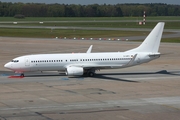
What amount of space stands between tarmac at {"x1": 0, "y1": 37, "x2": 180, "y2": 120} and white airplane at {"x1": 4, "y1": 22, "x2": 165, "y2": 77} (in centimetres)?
125

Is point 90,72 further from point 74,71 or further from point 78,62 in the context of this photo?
point 74,71

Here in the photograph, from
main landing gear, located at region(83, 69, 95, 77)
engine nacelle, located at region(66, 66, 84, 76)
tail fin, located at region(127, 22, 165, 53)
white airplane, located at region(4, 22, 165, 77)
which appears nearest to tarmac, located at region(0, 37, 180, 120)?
engine nacelle, located at region(66, 66, 84, 76)

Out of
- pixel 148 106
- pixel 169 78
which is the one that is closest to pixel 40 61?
pixel 169 78

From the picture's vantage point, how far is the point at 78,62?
57438 mm

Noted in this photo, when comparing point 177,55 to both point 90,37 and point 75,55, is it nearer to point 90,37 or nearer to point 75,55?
point 75,55

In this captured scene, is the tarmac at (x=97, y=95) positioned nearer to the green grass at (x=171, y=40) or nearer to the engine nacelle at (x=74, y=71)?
the engine nacelle at (x=74, y=71)

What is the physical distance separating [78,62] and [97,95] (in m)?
13.1

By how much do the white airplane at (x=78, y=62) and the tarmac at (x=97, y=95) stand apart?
125 centimetres

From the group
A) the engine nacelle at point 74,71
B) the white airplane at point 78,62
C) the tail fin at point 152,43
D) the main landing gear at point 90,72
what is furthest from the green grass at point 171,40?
the engine nacelle at point 74,71

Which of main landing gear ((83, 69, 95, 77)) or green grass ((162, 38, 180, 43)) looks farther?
green grass ((162, 38, 180, 43))

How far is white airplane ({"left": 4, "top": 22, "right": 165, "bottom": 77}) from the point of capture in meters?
56.5

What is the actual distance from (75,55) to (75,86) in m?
8.17

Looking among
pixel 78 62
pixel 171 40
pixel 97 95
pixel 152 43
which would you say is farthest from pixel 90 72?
pixel 171 40

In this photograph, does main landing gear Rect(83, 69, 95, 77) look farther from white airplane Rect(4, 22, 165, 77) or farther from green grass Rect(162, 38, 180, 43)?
green grass Rect(162, 38, 180, 43)
